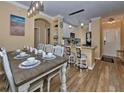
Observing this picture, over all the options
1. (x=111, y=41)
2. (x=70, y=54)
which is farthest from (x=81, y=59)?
(x=111, y=41)

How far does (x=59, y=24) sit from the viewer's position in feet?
21.1

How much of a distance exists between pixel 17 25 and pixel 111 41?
20.8 feet

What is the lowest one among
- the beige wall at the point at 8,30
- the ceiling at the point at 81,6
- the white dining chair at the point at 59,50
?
the white dining chair at the point at 59,50

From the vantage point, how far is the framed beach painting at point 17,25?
12.9ft

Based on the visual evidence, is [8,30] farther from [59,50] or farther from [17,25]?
[59,50]

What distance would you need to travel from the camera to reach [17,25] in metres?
4.14

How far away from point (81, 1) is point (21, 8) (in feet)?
7.52

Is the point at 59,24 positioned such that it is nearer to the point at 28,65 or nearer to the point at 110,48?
the point at 110,48

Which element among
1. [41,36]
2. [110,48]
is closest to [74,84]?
[41,36]

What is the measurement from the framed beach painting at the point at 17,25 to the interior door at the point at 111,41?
19.5 feet

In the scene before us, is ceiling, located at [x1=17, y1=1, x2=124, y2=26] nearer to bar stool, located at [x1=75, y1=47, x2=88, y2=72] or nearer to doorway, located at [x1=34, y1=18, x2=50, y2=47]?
bar stool, located at [x1=75, y1=47, x2=88, y2=72]

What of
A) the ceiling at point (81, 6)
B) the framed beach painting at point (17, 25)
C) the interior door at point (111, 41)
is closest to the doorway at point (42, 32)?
the ceiling at point (81, 6)

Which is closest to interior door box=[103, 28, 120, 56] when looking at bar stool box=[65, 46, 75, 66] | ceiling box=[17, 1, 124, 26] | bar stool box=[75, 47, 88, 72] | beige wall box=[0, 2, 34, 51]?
ceiling box=[17, 1, 124, 26]

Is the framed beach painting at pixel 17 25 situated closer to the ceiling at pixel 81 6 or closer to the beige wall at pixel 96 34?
the ceiling at pixel 81 6
